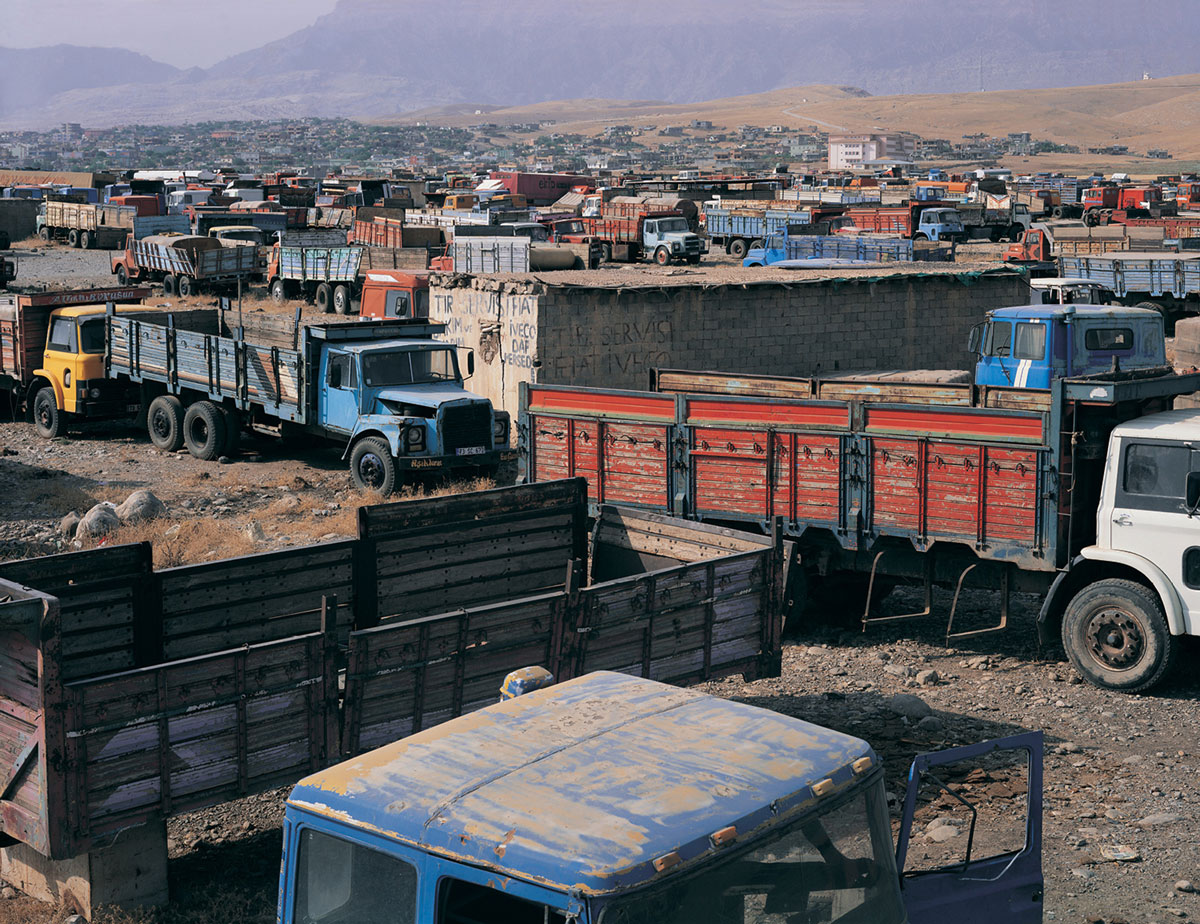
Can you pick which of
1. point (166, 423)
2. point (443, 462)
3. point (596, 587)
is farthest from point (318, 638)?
point (166, 423)

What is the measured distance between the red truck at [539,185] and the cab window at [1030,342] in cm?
6556

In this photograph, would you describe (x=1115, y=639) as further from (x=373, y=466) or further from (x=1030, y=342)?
(x=373, y=466)

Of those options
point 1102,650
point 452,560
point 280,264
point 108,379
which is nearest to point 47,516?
point 108,379

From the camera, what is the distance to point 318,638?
7508 millimetres

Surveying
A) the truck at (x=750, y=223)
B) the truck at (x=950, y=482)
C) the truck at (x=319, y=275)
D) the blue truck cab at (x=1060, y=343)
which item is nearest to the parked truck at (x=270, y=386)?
the truck at (x=950, y=482)

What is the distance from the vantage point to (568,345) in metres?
20.5

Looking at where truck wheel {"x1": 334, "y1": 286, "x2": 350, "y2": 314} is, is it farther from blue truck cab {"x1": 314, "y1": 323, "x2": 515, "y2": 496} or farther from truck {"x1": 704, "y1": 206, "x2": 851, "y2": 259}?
truck {"x1": 704, "y1": 206, "x2": 851, "y2": 259}

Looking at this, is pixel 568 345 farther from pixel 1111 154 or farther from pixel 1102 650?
pixel 1111 154

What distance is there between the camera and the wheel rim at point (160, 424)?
22000mm

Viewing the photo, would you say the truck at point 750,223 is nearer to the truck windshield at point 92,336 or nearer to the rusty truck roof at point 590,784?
the truck windshield at point 92,336

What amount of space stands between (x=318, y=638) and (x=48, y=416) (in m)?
17.5

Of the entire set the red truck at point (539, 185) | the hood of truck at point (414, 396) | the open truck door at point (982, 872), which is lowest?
the open truck door at point (982, 872)

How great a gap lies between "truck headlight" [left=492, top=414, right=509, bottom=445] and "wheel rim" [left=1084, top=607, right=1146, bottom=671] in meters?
9.26

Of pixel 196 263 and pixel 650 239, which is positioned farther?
pixel 650 239
